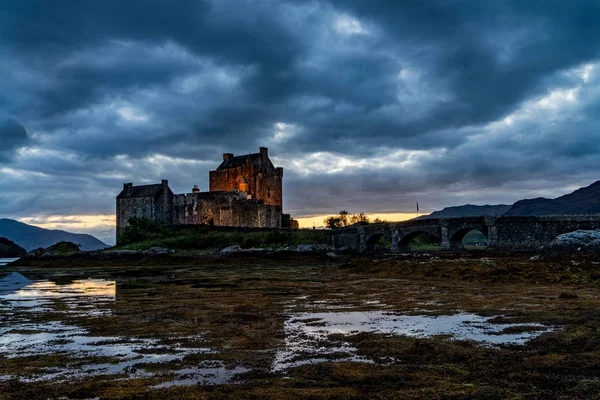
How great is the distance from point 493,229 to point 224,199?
140 ft

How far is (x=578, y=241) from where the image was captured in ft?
108

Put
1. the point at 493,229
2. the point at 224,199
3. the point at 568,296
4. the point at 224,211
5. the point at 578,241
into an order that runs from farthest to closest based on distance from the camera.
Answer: the point at 224,199, the point at 224,211, the point at 493,229, the point at 578,241, the point at 568,296

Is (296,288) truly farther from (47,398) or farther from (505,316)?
(47,398)

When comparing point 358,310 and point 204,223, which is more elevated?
point 204,223

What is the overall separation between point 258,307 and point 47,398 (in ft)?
24.3

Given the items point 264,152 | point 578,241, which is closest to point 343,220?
point 264,152

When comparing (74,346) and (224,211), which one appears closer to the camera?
(74,346)

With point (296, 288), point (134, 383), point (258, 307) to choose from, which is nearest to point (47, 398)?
point (134, 383)

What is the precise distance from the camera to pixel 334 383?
206 inches

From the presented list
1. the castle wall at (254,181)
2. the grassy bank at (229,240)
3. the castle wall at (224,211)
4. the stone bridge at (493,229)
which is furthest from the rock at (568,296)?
the castle wall at (254,181)

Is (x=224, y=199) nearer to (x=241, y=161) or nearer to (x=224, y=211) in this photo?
(x=224, y=211)

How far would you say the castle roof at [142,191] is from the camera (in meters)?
80.1

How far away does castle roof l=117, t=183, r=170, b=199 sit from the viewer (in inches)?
3152

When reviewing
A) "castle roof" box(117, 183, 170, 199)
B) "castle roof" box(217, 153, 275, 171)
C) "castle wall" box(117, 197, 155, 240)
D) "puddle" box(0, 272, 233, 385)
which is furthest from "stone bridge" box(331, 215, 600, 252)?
"castle wall" box(117, 197, 155, 240)
